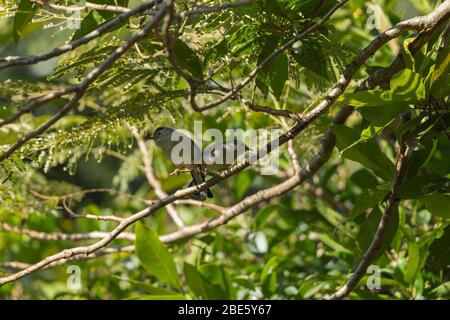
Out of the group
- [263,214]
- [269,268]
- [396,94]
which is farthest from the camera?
[263,214]

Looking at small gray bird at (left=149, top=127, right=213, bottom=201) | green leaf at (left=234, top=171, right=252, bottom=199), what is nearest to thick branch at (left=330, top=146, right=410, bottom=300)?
small gray bird at (left=149, top=127, right=213, bottom=201)

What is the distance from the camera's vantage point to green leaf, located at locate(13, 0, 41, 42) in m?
1.41

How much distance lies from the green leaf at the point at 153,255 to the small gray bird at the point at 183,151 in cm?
18

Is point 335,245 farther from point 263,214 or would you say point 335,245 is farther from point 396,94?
point 396,94

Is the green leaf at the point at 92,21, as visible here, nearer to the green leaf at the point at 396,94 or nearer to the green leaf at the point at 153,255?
the green leaf at the point at 396,94

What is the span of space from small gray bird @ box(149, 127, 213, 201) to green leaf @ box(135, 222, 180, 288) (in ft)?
0.59

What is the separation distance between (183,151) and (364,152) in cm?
54

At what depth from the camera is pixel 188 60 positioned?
4.94 feet

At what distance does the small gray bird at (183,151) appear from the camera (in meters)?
1.93

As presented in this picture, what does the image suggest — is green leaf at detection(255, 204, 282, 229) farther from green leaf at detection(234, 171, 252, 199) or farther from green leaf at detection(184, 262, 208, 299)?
green leaf at detection(184, 262, 208, 299)

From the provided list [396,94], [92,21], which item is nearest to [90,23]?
[92,21]

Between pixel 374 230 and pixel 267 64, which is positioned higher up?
pixel 267 64
